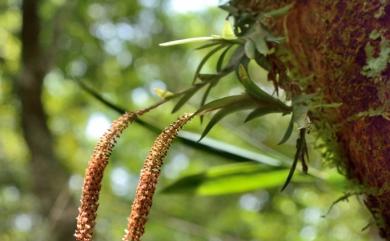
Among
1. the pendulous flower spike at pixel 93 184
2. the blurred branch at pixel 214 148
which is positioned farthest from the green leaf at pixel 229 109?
the blurred branch at pixel 214 148

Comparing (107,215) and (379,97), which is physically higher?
(379,97)

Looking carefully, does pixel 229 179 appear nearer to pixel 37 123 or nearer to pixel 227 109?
pixel 227 109

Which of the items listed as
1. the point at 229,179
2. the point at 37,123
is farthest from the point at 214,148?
the point at 37,123

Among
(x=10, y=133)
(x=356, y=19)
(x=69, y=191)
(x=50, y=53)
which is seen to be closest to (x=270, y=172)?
(x=356, y=19)

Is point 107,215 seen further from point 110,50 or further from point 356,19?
point 356,19

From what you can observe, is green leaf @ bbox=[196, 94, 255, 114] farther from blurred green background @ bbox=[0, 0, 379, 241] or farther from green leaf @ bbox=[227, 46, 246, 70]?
blurred green background @ bbox=[0, 0, 379, 241]
